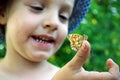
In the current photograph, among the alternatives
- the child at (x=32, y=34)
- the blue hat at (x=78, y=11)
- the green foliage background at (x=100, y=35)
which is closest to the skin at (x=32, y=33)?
the child at (x=32, y=34)

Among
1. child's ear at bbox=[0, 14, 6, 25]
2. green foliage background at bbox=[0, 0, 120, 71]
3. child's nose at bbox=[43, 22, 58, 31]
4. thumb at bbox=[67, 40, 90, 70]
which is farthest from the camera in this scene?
green foliage background at bbox=[0, 0, 120, 71]

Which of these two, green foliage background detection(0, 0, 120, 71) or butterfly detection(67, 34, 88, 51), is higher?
butterfly detection(67, 34, 88, 51)

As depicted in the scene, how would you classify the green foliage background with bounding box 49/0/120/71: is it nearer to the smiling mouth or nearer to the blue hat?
the blue hat

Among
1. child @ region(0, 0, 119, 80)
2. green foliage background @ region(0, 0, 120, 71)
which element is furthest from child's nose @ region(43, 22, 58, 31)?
green foliage background @ region(0, 0, 120, 71)

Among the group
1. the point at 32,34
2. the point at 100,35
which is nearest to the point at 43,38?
the point at 32,34

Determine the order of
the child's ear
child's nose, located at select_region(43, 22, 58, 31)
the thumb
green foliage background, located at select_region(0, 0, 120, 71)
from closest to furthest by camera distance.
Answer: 1. the thumb
2. child's nose, located at select_region(43, 22, 58, 31)
3. the child's ear
4. green foliage background, located at select_region(0, 0, 120, 71)

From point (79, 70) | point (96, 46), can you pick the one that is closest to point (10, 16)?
point (79, 70)

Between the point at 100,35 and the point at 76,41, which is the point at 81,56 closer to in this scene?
the point at 76,41
